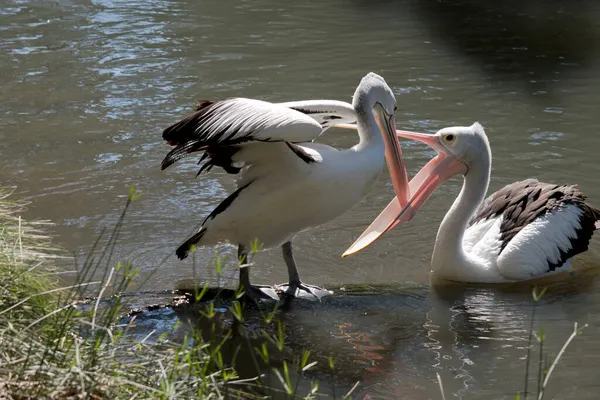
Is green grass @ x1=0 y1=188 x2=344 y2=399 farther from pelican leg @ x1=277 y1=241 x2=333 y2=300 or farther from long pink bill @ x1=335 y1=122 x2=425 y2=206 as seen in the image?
long pink bill @ x1=335 y1=122 x2=425 y2=206

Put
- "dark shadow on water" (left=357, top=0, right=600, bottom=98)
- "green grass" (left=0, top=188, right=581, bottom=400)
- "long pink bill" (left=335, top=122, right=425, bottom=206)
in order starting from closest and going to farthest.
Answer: "green grass" (left=0, top=188, right=581, bottom=400), "long pink bill" (left=335, top=122, right=425, bottom=206), "dark shadow on water" (left=357, top=0, right=600, bottom=98)

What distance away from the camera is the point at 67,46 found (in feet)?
31.1

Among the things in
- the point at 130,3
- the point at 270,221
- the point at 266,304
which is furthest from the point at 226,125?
the point at 130,3

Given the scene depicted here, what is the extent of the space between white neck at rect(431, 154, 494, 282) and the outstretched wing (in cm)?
130

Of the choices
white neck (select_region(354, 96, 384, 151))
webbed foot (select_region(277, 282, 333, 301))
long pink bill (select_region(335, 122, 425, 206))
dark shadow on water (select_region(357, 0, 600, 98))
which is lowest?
webbed foot (select_region(277, 282, 333, 301))

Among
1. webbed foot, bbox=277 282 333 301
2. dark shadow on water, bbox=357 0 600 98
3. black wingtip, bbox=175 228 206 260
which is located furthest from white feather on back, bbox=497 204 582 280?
dark shadow on water, bbox=357 0 600 98

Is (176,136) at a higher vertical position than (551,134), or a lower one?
higher

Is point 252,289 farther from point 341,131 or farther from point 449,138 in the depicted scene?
point 341,131

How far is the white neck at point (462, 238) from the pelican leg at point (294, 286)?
709mm

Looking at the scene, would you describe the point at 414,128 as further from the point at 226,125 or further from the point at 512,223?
the point at 226,125

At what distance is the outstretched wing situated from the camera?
427 centimetres

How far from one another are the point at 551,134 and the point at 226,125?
12.0 ft

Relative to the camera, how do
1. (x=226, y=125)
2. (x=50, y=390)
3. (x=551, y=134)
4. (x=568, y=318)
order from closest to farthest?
(x=50, y=390)
(x=226, y=125)
(x=568, y=318)
(x=551, y=134)

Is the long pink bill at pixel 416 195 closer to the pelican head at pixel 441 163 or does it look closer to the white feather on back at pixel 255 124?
Answer: the pelican head at pixel 441 163
